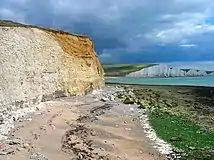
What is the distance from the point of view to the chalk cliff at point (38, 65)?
2284 centimetres

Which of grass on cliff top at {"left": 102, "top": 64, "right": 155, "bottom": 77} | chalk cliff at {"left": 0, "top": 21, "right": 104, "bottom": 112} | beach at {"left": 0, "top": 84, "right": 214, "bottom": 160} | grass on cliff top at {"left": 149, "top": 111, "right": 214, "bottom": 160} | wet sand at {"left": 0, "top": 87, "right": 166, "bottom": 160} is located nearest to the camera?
wet sand at {"left": 0, "top": 87, "right": 166, "bottom": 160}

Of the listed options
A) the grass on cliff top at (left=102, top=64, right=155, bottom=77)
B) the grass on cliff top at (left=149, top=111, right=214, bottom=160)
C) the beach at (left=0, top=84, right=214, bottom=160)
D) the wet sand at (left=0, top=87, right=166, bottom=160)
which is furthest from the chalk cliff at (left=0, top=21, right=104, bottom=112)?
the grass on cliff top at (left=102, top=64, right=155, bottom=77)

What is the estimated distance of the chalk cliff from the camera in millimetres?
22844

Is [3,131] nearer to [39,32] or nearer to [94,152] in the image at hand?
[94,152]

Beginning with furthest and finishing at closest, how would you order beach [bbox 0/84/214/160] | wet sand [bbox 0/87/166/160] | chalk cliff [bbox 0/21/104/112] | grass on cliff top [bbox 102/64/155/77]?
grass on cliff top [bbox 102/64/155/77] → chalk cliff [bbox 0/21/104/112] → beach [bbox 0/84/214/160] → wet sand [bbox 0/87/166/160]

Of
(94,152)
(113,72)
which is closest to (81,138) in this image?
(94,152)

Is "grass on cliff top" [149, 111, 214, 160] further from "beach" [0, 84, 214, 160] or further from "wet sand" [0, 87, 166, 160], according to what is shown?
"wet sand" [0, 87, 166, 160]

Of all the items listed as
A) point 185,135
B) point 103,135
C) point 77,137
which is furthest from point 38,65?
point 185,135

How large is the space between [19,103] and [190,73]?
173239 mm

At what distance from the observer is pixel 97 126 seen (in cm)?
2173

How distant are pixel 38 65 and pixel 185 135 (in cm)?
1164

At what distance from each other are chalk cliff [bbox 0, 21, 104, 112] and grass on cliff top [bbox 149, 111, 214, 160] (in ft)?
25.6

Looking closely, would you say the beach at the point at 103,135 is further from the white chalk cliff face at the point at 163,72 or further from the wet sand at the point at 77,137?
the white chalk cliff face at the point at 163,72

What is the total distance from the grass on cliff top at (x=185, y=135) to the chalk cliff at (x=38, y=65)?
7.79 m
